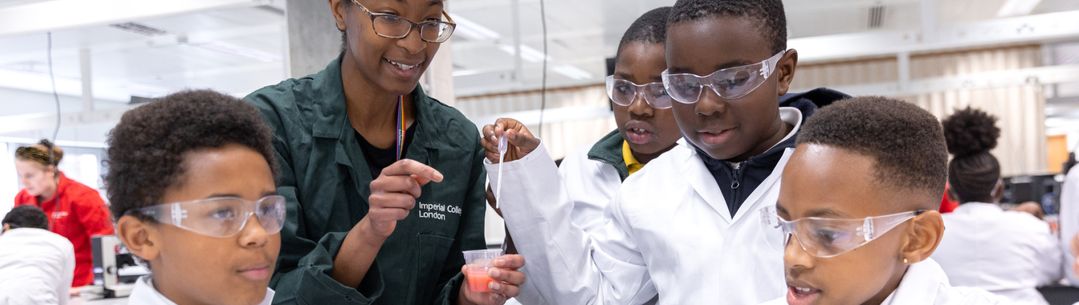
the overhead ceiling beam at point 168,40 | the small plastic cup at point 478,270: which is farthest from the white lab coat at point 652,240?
the overhead ceiling beam at point 168,40

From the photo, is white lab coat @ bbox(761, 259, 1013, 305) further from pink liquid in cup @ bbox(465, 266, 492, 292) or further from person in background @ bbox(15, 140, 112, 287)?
person in background @ bbox(15, 140, 112, 287)

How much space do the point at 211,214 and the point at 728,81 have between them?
2.82ft

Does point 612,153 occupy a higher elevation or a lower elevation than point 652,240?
higher

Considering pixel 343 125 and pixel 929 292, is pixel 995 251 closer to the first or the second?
pixel 929 292

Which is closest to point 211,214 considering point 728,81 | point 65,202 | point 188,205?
point 188,205

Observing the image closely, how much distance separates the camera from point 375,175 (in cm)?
176

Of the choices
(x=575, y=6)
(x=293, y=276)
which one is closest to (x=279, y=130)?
(x=293, y=276)

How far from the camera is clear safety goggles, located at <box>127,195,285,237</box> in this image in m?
1.36

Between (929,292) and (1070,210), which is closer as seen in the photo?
(929,292)

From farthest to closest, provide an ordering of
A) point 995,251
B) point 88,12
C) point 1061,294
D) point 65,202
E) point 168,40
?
point 168,40 < point 65,202 < point 88,12 < point 1061,294 < point 995,251

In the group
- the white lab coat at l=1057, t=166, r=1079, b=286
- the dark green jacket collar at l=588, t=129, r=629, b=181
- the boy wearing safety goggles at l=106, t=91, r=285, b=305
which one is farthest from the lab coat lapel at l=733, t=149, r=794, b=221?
the white lab coat at l=1057, t=166, r=1079, b=286

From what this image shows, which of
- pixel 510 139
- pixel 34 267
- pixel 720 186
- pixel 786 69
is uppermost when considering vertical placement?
pixel 786 69

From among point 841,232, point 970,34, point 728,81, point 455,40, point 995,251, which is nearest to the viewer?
point 841,232

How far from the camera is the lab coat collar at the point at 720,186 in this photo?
1635 mm
